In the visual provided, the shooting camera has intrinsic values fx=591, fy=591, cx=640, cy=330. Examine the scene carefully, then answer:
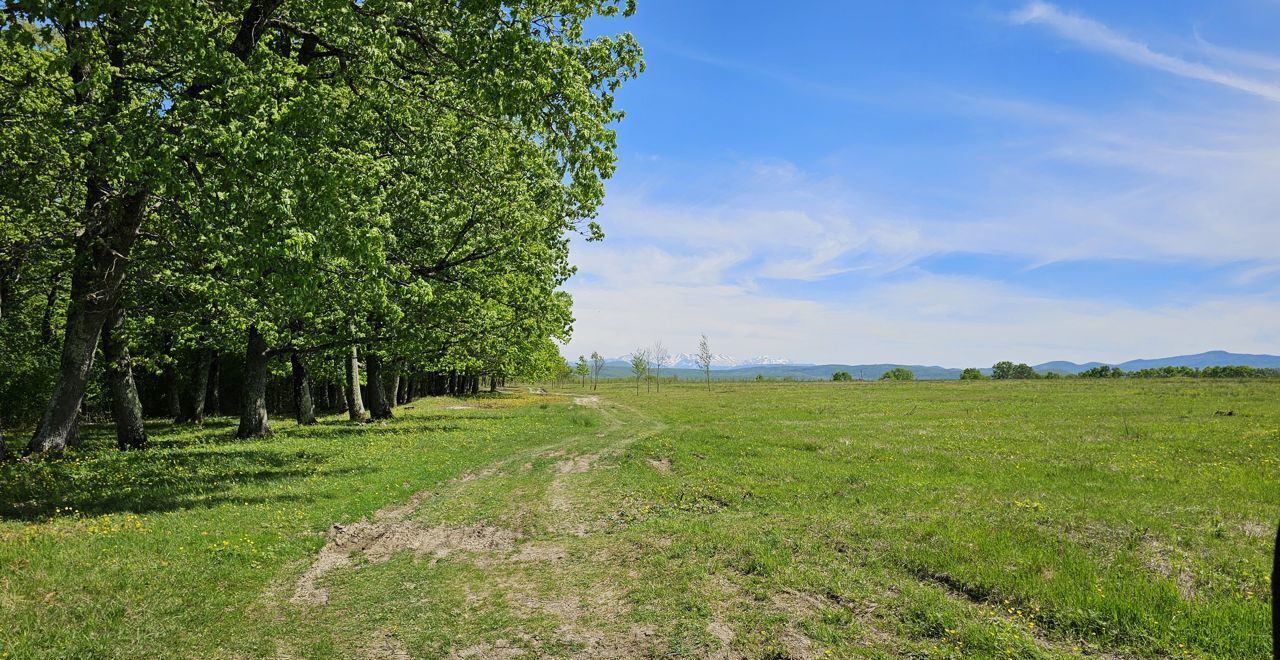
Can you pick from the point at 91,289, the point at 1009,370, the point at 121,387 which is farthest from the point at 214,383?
the point at 1009,370

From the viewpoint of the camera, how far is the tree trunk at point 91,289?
17.0 m

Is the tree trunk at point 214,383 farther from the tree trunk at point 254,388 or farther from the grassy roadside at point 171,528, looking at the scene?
the grassy roadside at point 171,528

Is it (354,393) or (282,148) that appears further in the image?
(354,393)

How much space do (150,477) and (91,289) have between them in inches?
238

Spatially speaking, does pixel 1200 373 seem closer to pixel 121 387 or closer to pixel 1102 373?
pixel 1102 373

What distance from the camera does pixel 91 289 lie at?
59.6 ft

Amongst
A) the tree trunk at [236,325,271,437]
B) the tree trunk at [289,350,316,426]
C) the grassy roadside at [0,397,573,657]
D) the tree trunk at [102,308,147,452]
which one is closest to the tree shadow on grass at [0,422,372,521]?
the grassy roadside at [0,397,573,657]

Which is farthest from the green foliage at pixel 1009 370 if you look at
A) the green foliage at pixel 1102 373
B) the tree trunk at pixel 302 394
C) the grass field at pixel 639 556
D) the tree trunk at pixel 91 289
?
the tree trunk at pixel 91 289

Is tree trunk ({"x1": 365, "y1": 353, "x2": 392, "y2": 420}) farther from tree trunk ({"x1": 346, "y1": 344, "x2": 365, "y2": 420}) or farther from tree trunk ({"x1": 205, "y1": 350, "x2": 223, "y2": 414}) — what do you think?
tree trunk ({"x1": 205, "y1": 350, "x2": 223, "y2": 414})

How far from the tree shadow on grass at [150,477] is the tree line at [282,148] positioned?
77.4 inches

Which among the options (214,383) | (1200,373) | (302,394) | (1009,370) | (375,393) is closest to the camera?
(302,394)

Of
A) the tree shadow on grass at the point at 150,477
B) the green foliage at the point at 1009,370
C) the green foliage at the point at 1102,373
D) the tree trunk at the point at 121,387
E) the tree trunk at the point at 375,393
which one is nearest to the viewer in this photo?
the tree shadow on grass at the point at 150,477

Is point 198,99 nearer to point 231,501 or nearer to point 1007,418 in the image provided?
point 231,501

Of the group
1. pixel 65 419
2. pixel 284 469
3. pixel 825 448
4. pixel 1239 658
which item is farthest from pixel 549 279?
pixel 1239 658
